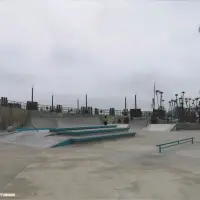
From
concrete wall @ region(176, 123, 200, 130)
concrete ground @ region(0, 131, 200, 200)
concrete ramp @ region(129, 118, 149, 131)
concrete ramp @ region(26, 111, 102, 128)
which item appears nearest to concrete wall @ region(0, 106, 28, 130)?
concrete ramp @ region(26, 111, 102, 128)

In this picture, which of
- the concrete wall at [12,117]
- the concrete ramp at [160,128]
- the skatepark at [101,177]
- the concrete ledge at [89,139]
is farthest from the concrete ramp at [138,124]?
the skatepark at [101,177]

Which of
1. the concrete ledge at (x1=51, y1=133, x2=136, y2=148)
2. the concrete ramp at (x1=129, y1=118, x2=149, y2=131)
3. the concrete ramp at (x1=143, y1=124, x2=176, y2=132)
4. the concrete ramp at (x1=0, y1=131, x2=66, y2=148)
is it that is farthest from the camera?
the concrete ramp at (x1=129, y1=118, x2=149, y2=131)

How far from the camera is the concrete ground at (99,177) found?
601 cm

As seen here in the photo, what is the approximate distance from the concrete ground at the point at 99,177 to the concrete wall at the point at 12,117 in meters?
15.9

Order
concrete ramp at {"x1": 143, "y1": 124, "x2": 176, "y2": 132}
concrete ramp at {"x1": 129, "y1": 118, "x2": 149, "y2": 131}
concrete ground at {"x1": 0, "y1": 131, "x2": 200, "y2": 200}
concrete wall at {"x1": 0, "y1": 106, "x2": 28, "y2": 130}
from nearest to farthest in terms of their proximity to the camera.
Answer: concrete ground at {"x1": 0, "y1": 131, "x2": 200, "y2": 200}, concrete wall at {"x1": 0, "y1": 106, "x2": 28, "y2": 130}, concrete ramp at {"x1": 143, "y1": 124, "x2": 176, "y2": 132}, concrete ramp at {"x1": 129, "y1": 118, "x2": 149, "y2": 131}

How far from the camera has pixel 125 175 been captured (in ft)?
25.8

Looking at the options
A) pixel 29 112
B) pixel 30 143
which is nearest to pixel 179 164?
pixel 30 143

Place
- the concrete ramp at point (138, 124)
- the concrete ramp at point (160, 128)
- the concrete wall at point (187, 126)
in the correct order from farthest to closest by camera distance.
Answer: the concrete ramp at point (138, 124) → the concrete wall at point (187, 126) → the concrete ramp at point (160, 128)

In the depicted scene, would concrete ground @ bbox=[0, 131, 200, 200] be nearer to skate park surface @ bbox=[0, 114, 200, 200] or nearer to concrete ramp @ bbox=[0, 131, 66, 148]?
skate park surface @ bbox=[0, 114, 200, 200]

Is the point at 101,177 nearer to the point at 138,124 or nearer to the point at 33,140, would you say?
the point at 33,140

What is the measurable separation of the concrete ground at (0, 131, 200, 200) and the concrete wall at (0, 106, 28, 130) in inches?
626

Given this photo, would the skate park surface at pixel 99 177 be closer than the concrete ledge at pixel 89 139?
Yes

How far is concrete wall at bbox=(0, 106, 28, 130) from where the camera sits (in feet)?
85.4

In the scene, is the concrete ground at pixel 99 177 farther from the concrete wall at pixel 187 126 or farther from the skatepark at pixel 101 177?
the concrete wall at pixel 187 126
